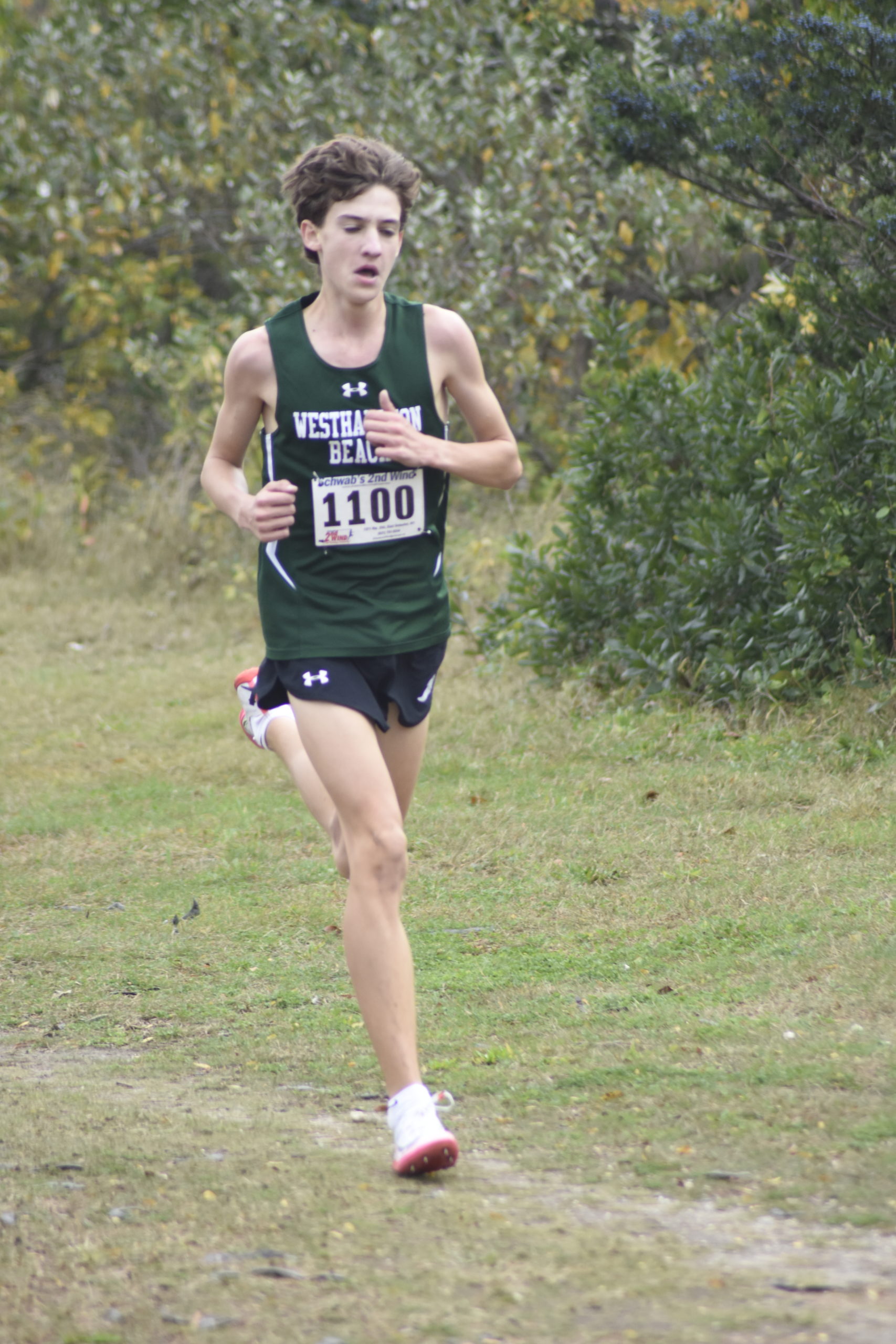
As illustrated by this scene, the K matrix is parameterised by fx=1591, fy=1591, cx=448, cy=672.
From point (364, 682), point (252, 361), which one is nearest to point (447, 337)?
point (252, 361)

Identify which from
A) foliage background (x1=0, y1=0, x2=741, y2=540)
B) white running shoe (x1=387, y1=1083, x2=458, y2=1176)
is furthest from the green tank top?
foliage background (x1=0, y1=0, x2=741, y2=540)

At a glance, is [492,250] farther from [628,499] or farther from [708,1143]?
[708,1143]

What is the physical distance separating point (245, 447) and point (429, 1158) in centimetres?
171

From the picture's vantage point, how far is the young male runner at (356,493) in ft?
11.2

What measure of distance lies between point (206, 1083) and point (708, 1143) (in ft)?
4.49

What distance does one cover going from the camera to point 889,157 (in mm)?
7152

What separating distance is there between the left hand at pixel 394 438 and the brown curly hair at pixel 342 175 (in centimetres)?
43

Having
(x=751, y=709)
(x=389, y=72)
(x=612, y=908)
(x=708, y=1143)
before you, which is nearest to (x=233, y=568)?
(x=389, y=72)

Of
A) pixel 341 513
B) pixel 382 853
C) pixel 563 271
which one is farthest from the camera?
pixel 563 271

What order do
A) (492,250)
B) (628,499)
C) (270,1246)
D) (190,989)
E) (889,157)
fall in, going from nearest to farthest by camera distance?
(270,1246), (190,989), (889,157), (628,499), (492,250)

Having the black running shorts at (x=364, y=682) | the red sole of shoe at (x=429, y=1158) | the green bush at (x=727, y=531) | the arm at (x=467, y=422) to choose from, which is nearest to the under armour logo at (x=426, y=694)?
the black running shorts at (x=364, y=682)

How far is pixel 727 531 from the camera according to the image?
24.5 feet

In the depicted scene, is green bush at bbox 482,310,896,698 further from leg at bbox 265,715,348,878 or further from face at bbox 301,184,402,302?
face at bbox 301,184,402,302

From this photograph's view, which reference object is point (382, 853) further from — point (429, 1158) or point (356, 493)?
point (356, 493)
